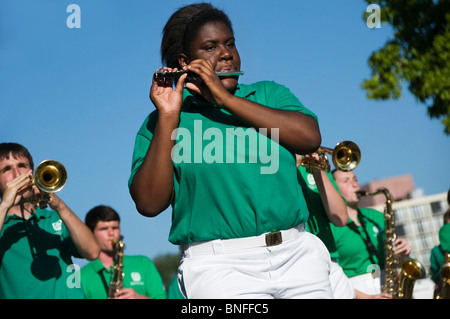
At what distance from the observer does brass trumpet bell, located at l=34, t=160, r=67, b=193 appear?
606 centimetres

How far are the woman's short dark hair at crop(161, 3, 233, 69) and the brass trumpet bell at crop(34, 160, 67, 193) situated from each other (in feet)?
7.59

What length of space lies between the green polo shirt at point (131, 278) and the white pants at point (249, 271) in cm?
409

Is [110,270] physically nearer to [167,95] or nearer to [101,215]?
[101,215]

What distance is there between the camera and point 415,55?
40.8ft

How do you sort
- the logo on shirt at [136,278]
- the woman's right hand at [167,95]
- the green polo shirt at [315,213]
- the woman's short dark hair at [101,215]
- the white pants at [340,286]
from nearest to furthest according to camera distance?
the woman's right hand at [167,95]
the white pants at [340,286]
the green polo shirt at [315,213]
the logo on shirt at [136,278]
the woman's short dark hair at [101,215]

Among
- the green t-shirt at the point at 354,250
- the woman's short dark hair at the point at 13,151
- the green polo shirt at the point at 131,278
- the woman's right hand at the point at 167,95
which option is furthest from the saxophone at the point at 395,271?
the woman's right hand at the point at 167,95

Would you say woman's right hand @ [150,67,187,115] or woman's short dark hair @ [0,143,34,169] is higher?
woman's short dark hair @ [0,143,34,169]

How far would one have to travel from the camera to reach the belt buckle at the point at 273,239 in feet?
10.9

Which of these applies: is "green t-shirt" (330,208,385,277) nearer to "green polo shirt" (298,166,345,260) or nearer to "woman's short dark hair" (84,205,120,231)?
"green polo shirt" (298,166,345,260)

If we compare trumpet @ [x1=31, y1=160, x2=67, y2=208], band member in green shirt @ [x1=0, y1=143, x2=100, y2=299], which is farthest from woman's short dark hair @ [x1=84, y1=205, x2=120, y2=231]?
band member in green shirt @ [x1=0, y1=143, x2=100, y2=299]

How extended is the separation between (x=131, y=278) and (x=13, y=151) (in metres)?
2.00

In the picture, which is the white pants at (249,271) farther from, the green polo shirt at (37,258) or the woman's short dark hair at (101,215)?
the woman's short dark hair at (101,215)
